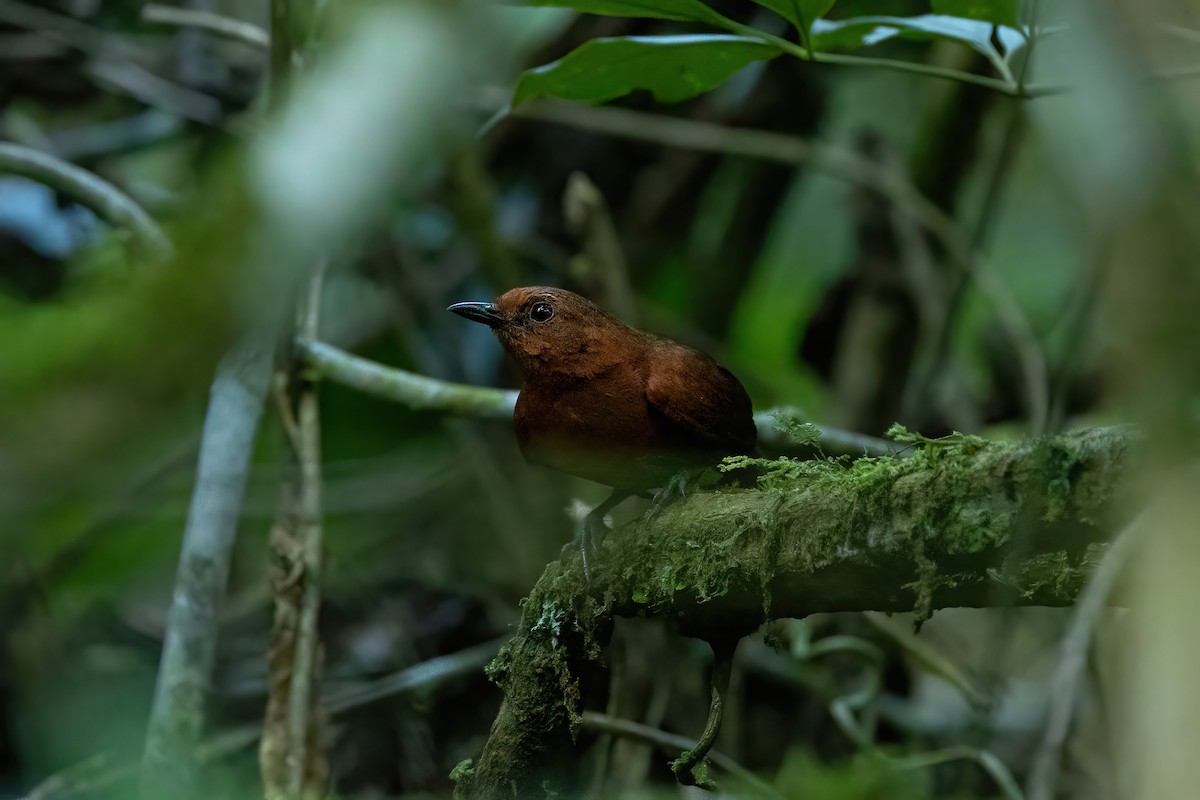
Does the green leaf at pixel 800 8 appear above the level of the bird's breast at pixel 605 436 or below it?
above

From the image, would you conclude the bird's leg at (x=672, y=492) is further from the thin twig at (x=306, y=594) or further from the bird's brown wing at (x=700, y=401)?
the thin twig at (x=306, y=594)

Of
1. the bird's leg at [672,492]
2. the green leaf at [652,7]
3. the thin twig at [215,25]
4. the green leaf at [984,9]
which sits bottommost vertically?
the bird's leg at [672,492]

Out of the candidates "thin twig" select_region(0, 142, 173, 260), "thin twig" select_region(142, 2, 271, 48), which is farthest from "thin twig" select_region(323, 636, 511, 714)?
"thin twig" select_region(142, 2, 271, 48)

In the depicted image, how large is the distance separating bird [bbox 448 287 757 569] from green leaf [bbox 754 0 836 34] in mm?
958

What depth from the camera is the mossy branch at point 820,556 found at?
1505 mm

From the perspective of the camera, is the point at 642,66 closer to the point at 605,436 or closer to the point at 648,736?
the point at 605,436

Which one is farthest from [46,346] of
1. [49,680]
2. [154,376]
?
[49,680]

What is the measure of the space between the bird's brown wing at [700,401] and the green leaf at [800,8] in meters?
0.95

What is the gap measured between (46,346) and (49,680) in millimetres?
3894

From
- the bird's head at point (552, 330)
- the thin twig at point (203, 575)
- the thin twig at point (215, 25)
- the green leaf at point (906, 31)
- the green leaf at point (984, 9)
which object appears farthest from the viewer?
the thin twig at point (215, 25)

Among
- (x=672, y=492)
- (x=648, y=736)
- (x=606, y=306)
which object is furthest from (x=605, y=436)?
(x=606, y=306)

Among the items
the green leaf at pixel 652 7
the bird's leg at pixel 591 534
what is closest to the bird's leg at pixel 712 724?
the bird's leg at pixel 591 534

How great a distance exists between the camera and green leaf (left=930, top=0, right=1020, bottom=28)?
2344 mm

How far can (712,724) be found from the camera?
208 centimetres
